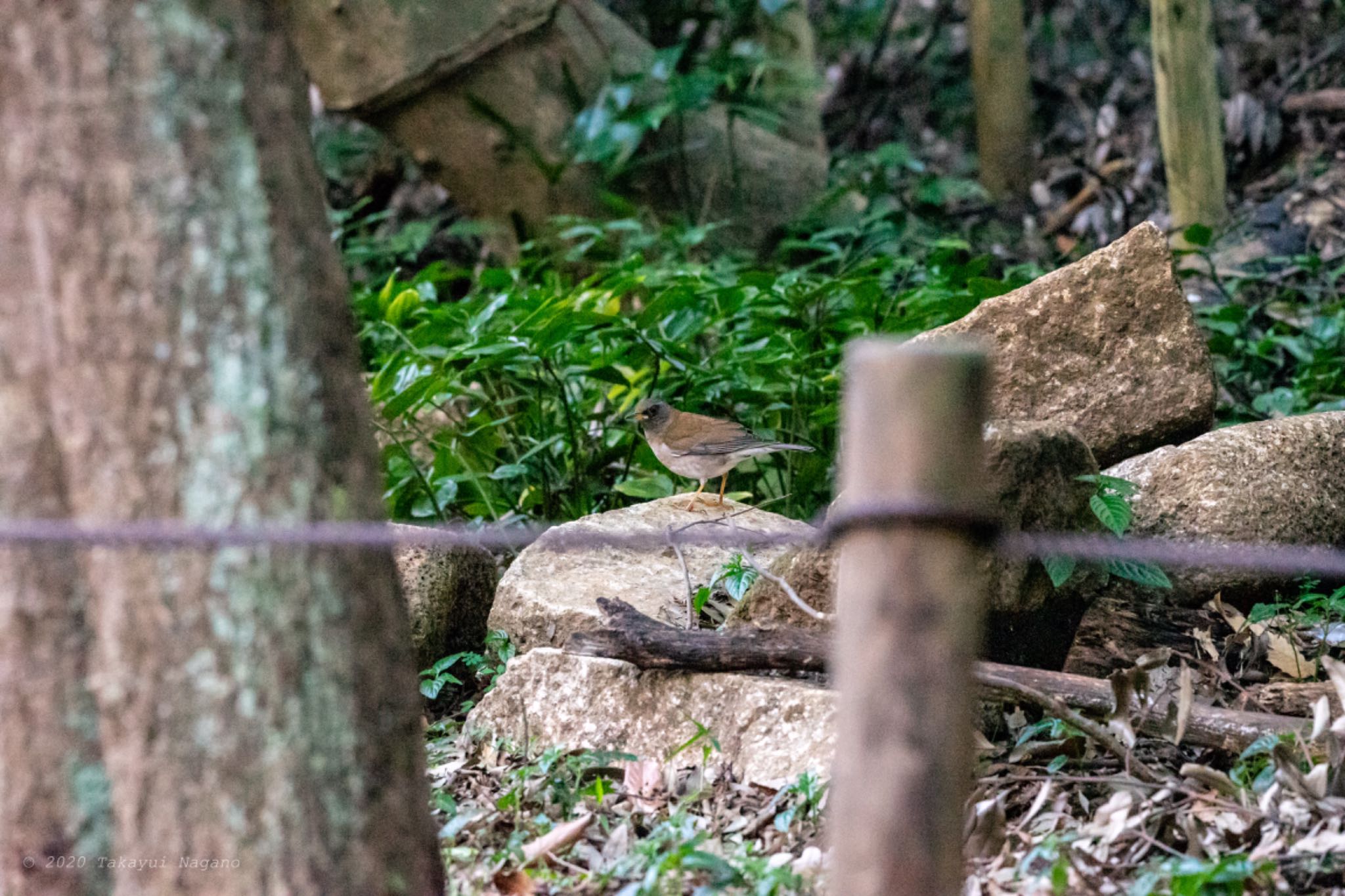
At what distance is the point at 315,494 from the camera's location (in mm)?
2062

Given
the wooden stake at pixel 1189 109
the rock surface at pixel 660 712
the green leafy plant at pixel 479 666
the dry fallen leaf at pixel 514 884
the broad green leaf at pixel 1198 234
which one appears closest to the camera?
the dry fallen leaf at pixel 514 884

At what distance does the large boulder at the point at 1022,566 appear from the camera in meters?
3.36

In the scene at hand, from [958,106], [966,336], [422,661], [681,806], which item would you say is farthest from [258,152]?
[958,106]

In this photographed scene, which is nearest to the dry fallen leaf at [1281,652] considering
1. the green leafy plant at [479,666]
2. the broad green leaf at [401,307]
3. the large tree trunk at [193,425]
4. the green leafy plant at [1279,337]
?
the green leafy plant at [1279,337]

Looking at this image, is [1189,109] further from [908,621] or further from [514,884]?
[908,621]

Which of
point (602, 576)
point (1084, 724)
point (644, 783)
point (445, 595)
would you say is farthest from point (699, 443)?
point (1084, 724)

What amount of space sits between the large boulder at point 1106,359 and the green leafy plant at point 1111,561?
67 centimetres

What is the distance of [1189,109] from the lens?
7.24 m

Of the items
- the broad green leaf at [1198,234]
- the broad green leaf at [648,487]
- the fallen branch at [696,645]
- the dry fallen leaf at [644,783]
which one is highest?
the broad green leaf at [1198,234]

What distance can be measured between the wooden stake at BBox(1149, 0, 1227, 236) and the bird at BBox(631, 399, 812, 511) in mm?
3363

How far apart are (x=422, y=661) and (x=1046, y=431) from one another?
6.56ft

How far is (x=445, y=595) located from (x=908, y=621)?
2766mm

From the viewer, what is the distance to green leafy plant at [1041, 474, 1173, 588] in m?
3.32

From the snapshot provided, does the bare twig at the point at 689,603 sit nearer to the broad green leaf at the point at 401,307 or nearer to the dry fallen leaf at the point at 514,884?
the dry fallen leaf at the point at 514,884
